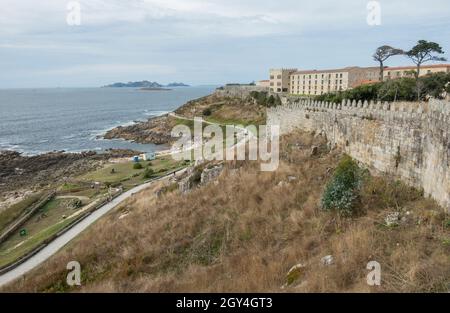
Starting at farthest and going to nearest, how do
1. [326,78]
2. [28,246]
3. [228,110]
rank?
1. [228,110]
2. [326,78]
3. [28,246]

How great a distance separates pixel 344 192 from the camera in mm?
12633

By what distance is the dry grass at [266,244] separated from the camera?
9016 mm

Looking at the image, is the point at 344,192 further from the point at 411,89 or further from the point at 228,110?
A: the point at 228,110

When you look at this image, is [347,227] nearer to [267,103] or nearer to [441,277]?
[441,277]

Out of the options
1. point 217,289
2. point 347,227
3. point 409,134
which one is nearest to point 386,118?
point 409,134

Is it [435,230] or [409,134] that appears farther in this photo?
[409,134]

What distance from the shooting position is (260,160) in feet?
76.4

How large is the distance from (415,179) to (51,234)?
20450 millimetres

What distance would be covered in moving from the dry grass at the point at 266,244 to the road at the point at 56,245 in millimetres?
2837

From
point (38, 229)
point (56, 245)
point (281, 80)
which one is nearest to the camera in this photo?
point (56, 245)

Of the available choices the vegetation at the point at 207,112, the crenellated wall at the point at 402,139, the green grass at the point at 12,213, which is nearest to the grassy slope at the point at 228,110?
the vegetation at the point at 207,112

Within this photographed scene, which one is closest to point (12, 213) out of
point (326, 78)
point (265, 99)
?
point (265, 99)

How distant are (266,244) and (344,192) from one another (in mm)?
3152

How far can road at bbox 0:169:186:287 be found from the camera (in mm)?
18109
